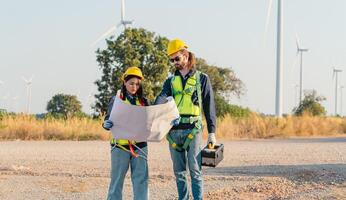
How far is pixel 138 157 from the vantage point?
6559 millimetres

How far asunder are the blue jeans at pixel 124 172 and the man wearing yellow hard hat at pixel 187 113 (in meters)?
0.42

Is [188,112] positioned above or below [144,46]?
below

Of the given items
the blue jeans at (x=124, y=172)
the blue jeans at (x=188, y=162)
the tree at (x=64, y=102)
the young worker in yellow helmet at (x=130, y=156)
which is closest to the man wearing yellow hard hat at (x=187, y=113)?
the blue jeans at (x=188, y=162)

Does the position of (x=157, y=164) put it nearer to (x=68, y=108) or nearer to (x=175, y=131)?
(x=175, y=131)

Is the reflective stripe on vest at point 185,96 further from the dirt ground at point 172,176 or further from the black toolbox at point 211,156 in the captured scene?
the dirt ground at point 172,176

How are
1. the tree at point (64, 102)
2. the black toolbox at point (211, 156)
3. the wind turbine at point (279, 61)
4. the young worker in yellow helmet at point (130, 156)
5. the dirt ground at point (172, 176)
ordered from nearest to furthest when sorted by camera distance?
the young worker in yellow helmet at point (130, 156)
the black toolbox at point (211, 156)
the dirt ground at point (172, 176)
the wind turbine at point (279, 61)
the tree at point (64, 102)

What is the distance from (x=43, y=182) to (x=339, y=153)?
9.13m

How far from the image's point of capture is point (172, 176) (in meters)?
10.2

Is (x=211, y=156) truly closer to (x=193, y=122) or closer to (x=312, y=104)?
(x=193, y=122)

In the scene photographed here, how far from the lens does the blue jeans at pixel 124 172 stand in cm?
657

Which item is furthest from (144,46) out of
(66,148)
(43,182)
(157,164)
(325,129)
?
(43,182)

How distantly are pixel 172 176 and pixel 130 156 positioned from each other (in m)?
3.65

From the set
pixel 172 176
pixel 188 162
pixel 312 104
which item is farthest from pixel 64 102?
pixel 188 162

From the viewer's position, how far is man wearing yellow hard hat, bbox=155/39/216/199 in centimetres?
672
